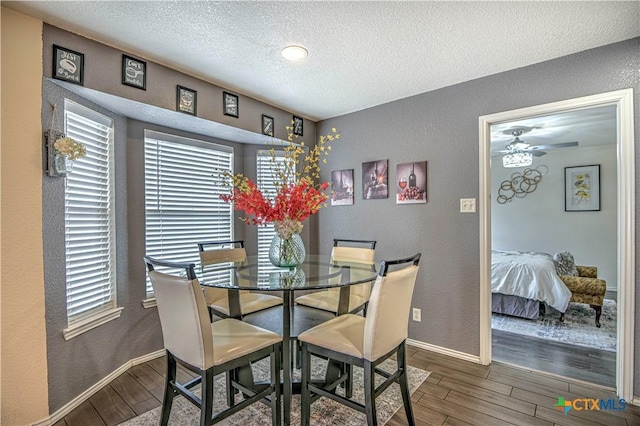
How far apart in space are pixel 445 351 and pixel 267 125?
9.11ft

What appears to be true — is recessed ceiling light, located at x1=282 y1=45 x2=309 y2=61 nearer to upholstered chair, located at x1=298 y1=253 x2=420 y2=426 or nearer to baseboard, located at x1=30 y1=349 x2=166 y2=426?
upholstered chair, located at x1=298 y1=253 x2=420 y2=426

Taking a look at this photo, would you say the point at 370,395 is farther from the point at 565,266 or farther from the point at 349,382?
the point at 565,266

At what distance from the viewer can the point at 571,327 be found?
135 inches

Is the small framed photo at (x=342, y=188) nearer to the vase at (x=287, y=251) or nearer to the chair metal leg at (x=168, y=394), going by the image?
the vase at (x=287, y=251)

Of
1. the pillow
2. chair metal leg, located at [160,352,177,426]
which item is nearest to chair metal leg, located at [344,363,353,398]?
chair metal leg, located at [160,352,177,426]

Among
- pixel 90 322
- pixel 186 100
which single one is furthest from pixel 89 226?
pixel 186 100

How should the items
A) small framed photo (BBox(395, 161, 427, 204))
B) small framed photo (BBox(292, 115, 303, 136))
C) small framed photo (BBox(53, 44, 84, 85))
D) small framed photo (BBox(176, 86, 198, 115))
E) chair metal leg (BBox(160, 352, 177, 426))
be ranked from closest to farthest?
1. chair metal leg (BBox(160, 352, 177, 426))
2. small framed photo (BBox(53, 44, 84, 85))
3. small framed photo (BBox(176, 86, 198, 115))
4. small framed photo (BBox(395, 161, 427, 204))
5. small framed photo (BBox(292, 115, 303, 136))

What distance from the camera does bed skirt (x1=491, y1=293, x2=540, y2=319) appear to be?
142 inches

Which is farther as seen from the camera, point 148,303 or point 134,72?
point 148,303

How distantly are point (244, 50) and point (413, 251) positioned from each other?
7.47ft

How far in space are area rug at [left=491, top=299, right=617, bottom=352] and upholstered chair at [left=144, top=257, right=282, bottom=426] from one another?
2.94 m

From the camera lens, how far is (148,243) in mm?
2756

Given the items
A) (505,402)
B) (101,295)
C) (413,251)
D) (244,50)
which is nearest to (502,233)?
(413,251)

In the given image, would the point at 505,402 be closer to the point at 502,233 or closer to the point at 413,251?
the point at 413,251
